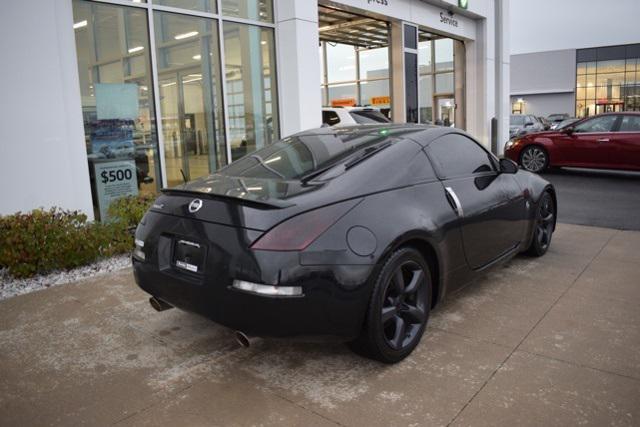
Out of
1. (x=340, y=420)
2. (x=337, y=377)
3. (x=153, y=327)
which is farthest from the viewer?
(x=153, y=327)

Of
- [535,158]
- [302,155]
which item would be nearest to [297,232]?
[302,155]

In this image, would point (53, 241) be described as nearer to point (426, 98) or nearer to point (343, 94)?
point (426, 98)

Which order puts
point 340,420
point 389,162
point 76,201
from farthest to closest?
point 76,201, point 389,162, point 340,420

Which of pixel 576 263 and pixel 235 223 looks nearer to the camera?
pixel 235 223

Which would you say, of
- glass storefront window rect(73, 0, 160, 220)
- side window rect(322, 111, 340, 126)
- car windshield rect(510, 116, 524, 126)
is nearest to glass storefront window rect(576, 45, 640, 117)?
car windshield rect(510, 116, 524, 126)

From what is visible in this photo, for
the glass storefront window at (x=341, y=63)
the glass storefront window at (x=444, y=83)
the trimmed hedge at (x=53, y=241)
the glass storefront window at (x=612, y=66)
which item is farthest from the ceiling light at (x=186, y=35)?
the glass storefront window at (x=612, y=66)

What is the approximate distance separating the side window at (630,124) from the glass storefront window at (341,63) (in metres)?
16.6

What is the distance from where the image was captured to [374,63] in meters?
26.3

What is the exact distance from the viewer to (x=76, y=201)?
6.70m

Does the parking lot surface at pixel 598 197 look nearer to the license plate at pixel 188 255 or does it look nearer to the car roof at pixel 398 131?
the car roof at pixel 398 131

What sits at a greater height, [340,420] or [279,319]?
[279,319]

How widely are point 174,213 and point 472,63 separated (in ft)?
53.3

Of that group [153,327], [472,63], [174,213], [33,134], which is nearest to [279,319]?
[174,213]

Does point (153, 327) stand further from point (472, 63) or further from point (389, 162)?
point (472, 63)
